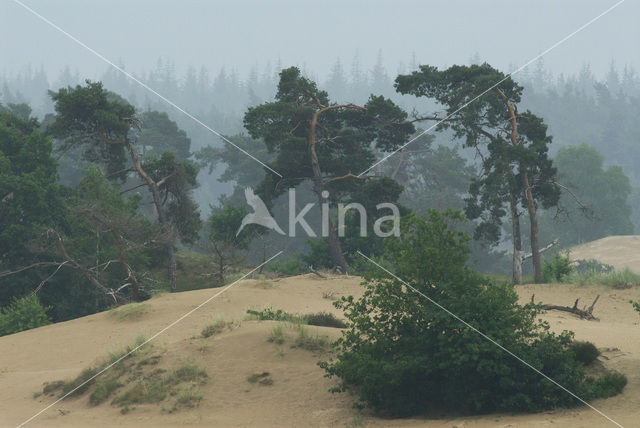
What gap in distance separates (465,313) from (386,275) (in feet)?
5.66

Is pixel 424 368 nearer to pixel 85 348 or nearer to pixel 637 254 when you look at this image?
pixel 85 348

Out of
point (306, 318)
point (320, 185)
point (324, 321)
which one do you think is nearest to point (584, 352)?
point (324, 321)

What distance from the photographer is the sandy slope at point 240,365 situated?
10.5 meters

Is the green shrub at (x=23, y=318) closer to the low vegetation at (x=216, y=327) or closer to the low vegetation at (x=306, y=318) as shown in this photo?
the low vegetation at (x=216, y=327)

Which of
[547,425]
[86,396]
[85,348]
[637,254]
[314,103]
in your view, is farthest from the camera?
[637,254]

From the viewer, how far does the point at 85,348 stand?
18.6 meters

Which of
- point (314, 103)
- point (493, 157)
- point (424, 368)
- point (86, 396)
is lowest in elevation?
point (86, 396)

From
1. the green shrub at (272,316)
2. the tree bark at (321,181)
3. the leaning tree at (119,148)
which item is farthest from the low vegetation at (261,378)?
the tree bark at (321,181)

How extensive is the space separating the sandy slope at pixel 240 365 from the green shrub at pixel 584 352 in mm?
374

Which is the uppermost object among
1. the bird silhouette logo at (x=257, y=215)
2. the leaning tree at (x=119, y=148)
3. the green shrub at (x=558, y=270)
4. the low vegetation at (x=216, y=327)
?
the leaning tree at (x=119, y=148)

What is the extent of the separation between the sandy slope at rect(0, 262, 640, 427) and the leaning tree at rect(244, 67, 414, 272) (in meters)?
8.79

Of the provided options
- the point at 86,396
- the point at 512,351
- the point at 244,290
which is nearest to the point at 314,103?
the point at 244,290

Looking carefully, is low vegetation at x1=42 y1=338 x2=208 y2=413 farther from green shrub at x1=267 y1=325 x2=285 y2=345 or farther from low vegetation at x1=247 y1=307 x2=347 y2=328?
low vegetation at x1=247 y1=307 x2=347 y2=328

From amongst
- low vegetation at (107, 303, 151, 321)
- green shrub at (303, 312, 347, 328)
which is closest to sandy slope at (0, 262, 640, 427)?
low vegetation at (107, 303, 151, 321)
